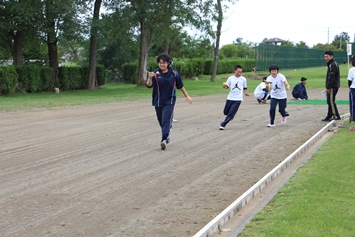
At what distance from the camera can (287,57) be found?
76812 mm

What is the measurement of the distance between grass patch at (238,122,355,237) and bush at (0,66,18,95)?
28875 millimetres

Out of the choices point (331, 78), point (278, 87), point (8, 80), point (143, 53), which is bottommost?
point (8, 80)

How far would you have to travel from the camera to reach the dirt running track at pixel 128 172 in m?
6.97

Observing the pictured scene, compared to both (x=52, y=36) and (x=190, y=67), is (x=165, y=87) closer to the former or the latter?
(x=52, y=36)

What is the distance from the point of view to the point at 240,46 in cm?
12050

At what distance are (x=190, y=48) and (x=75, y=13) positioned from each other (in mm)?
42358

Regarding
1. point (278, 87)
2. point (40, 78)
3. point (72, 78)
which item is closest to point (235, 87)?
point (278, 87)

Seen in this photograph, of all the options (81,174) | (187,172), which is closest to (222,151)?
(187,172)

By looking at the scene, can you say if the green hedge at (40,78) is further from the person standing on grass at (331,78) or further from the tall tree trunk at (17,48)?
the person standing on grass at (331,78)

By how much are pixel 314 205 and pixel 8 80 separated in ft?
105

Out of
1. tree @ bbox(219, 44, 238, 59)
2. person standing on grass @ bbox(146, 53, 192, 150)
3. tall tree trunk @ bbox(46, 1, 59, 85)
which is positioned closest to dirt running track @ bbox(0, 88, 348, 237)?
person standing on grass @ bbox(146, 53, 192, 150)

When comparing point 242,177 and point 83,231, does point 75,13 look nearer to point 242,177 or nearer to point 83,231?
point 242,177

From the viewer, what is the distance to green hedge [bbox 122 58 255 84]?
199 feet

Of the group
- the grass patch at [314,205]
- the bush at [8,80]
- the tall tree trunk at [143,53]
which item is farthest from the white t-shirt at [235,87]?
Result: the tall tree trunk at [143,53]
